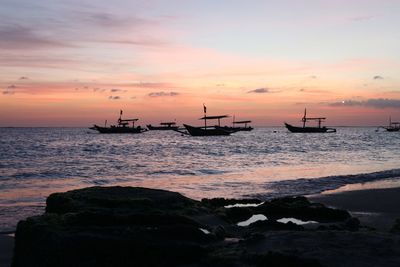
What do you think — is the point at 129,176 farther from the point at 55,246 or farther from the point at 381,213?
the point at 55,246

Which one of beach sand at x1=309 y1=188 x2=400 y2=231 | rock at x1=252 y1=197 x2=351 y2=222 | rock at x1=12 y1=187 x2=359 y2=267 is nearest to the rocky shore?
rock at x1=12 y1=187 x2=359 y2=267

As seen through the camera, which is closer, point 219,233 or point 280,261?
point 280,261

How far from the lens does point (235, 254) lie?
5648mm

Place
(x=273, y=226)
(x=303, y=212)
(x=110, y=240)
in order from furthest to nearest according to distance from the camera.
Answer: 1. (x=303, y=212)
2. (x=273, y=226)
3. (x=110, y=240)

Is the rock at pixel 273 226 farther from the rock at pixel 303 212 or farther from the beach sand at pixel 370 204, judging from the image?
the beach sand at pixel 370 204

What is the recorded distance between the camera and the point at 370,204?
1434 centimetres

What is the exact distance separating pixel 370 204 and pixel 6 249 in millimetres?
10678

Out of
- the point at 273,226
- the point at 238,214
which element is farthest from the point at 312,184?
the point at 273,226

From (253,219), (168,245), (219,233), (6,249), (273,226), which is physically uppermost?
(168,245)

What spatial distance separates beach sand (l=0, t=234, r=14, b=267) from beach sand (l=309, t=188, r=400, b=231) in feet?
24.7

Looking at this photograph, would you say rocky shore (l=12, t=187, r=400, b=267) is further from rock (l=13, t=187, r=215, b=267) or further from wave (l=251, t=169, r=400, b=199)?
wave (l=251, t=169, r=400, b=199)

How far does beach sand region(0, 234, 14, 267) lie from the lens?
7.54m

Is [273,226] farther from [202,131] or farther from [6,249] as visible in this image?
→ [202,131]

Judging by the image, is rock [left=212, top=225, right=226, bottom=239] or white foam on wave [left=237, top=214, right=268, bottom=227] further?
white foam on wave [left=237, top=214, right=268, bottom=227]
